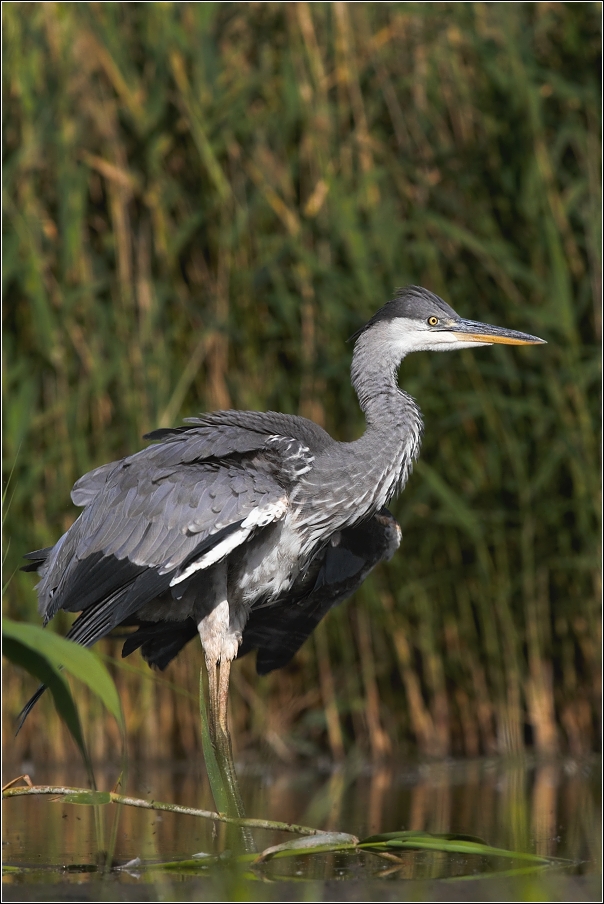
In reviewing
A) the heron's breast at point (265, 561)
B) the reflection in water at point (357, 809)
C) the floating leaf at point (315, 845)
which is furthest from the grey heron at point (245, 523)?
the floating leaf at point (315, 845)

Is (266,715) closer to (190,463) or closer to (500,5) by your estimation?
(190,463)

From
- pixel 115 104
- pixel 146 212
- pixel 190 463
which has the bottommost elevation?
pixel 190 463

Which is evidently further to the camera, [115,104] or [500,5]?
[115,104]

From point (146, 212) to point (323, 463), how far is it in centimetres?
199

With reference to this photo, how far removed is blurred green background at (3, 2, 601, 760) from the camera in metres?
5.15

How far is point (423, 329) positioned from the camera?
4426 millimetres

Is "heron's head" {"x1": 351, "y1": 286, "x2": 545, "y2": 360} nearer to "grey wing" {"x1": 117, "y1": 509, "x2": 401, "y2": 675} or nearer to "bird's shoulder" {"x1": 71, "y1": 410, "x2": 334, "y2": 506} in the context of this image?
"bird's shoulder" {"x1": 71, "y1": 410, "x2": 334, "y2": 506}

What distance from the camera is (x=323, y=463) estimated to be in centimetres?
410

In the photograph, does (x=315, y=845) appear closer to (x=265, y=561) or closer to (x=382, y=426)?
(x=265, y=561)

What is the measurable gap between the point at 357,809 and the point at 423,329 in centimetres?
183

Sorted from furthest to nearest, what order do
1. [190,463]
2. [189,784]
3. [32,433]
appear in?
[32,433] < [189,784] < [190,463]

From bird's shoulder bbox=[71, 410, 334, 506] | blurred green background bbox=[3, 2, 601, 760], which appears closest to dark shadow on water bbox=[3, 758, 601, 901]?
blurred green background bbox=[3, 2, 601, 760]

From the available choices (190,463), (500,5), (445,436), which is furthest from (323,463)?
(500,5)

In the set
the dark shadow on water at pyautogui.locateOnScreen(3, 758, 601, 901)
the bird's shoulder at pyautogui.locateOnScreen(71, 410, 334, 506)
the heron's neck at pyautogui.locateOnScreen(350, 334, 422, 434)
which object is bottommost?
the dark shadow on water at pyautogui.locateOnScreen(3, 758, 601, 901)
